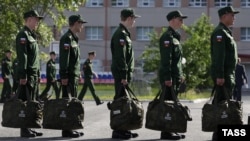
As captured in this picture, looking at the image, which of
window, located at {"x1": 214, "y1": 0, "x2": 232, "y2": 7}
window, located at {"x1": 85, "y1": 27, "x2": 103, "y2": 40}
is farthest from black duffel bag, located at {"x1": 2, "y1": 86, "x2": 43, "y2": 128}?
window, located at {"x1": 85, "y1": 27, "x2": 103, "y2": 40}

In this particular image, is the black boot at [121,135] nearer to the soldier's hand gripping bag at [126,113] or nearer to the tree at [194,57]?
the soldier's hand gripping bag at [126,113]

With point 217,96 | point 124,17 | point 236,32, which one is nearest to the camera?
point 217,96

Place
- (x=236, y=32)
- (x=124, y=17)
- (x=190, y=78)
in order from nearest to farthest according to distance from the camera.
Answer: (x=124, y=17) → (x=190, y=78) → (x=236, y=32)

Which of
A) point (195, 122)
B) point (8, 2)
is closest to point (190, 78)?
point (8, 2)

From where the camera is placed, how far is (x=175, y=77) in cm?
1093

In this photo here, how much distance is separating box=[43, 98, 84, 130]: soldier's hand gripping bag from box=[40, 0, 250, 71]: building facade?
4900 centimetres

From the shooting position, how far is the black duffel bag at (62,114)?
35.8 ft

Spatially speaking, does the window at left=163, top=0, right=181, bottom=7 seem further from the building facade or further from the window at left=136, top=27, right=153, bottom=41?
the window at left=136, top=27, right=153, bottom=41

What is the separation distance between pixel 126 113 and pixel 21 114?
1.85 meters

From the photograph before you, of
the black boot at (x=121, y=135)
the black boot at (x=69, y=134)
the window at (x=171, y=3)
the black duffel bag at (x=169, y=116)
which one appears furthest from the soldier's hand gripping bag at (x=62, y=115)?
the window at (x=171, y=3)

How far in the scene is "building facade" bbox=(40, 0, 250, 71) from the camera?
60219 millimetres

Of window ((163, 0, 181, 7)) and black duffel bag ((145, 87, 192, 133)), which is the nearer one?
black duffel bag ((145, 87, 192, 133))

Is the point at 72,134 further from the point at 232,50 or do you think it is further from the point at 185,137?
the point at 232,50

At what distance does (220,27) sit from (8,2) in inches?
715
